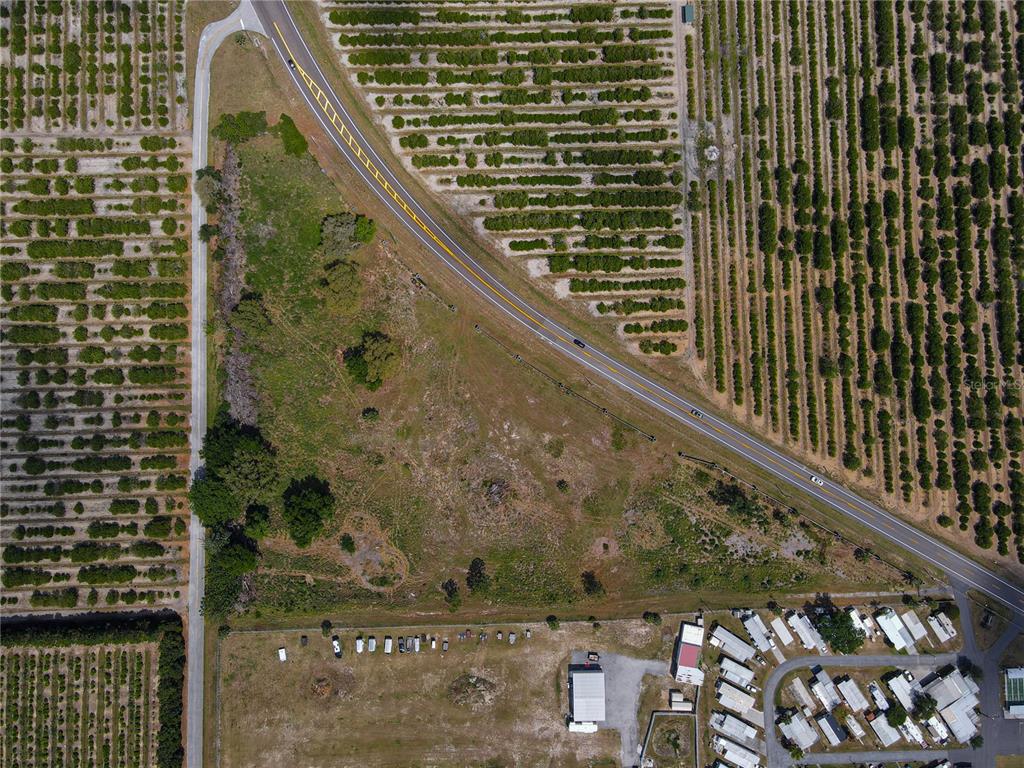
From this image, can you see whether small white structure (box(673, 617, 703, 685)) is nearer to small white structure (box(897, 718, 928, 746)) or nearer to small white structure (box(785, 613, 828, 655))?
small white structure (box(785, 613, 828, 655))

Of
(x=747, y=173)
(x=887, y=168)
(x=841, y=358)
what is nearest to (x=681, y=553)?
(x=841, y=358)

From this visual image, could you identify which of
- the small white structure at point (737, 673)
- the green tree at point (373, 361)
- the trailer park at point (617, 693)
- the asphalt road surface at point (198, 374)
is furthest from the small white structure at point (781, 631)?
the asphalt road surface at point (198, 374)

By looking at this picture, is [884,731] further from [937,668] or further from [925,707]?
[937,668]

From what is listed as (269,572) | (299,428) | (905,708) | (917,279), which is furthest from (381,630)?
(917,279)

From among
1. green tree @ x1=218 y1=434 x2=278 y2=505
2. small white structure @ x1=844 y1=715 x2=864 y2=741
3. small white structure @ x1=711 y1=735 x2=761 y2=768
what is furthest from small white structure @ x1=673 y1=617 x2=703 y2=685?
green tree @ x1=218 y1=434 x2=278 y2=505

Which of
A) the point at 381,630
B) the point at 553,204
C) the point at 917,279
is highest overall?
the point at 553,204

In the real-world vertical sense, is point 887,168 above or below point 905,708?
above

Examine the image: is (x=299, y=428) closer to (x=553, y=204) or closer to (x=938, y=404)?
(x=553, y=204)
